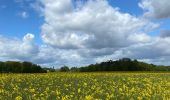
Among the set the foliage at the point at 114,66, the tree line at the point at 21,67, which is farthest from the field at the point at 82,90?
the foliage at the point at 114,66

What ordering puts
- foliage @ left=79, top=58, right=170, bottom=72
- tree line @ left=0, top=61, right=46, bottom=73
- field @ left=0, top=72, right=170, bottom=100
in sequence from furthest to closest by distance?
foliage @ left=79, top=58, right=170, bottom=72
tree line @ left=0, top=61, right=46, bottom=73
field @ left=0, top=72, right=170, bottom=100

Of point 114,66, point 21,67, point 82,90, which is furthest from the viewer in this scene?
point 114,66

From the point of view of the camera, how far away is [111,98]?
18609mm

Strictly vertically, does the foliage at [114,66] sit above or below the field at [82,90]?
above

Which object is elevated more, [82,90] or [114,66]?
[114,66]

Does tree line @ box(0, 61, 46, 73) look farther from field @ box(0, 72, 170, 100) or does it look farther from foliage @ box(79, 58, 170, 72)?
field @ box(0, 72, 170, 100)

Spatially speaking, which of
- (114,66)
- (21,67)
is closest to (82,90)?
(21,67)

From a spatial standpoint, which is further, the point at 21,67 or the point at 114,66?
the point at 114,66

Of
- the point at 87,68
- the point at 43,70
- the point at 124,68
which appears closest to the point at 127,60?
the point at 124,68

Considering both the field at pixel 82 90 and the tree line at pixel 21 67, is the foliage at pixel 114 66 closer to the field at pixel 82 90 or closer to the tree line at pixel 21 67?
the tree line at pixel 21 67

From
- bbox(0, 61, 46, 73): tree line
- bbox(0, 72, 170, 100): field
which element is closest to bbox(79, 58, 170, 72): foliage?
bbox(0, 61, 46, 73): tree line

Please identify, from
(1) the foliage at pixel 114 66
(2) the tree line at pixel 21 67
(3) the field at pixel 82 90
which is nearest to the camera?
(3) the field at pixel 82 90

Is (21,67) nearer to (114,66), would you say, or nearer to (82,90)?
(114,66)

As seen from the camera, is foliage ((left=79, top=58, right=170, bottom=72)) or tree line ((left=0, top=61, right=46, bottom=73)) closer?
tree line ((left=0, top=61, right=46, bottom=73))
